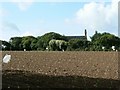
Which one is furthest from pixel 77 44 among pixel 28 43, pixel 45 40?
pixel 45 40

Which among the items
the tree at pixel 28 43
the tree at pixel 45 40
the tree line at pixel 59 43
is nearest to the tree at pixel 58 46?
the tree line at pixel 59 43

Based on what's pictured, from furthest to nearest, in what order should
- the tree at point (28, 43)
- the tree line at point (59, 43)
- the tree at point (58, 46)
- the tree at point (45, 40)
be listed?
the tree at point (45, 40) < the tree at point (28, 43) < the tree line at point (59, 43) < the tree at point (58, 46)

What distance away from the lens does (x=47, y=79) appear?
1115 centimetres

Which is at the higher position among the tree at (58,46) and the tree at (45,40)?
the tree at (45,40)

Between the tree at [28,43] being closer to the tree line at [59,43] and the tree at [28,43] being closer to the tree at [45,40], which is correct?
the tree line at [59,43]

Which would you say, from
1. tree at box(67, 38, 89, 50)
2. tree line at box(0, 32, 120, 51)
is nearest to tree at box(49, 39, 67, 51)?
tree line at box(0, 32, 120, 51)

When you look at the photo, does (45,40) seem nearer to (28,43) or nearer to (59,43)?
(28,43)

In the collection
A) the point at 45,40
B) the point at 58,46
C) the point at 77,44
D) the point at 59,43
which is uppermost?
the point at 45,40

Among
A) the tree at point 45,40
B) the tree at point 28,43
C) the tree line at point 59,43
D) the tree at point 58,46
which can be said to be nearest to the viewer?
the tree at point 58,46

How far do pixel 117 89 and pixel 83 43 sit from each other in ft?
150

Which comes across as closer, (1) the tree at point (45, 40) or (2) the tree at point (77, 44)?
(2) the tree at point (77, 44)

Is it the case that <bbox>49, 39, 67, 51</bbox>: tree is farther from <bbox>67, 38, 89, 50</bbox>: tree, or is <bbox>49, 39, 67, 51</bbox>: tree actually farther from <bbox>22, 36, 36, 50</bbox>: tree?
<bbox>22, 36, 36, 50</bbox>: tree

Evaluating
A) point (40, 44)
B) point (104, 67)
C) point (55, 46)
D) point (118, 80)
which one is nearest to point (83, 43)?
point (55, 46)

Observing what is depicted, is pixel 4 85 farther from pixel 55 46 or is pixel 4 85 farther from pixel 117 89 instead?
pixel 55 46
